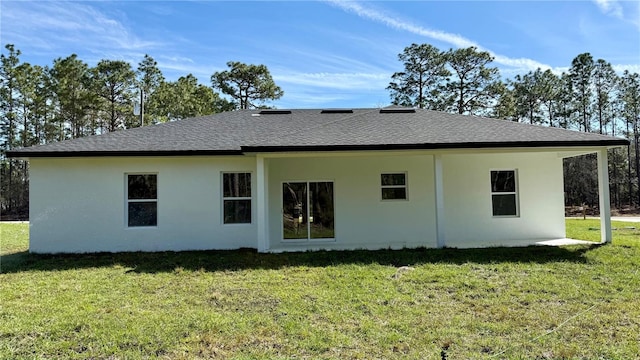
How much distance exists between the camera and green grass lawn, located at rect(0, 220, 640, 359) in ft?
14.3

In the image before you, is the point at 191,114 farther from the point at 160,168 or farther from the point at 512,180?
the point at 512,180

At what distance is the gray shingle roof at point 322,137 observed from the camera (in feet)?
32.1

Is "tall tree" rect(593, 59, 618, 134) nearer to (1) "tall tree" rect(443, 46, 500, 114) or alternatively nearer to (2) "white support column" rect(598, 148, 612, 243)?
(1) "tall tree" rect(443, 46, 500, 114)

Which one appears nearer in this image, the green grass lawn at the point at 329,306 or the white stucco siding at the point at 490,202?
the green grass lawn at the point at 329,306

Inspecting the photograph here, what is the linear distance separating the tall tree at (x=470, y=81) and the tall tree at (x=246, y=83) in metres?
14.6

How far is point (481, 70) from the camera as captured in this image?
32.6 meters

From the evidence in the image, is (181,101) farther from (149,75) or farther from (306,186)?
(306,186)

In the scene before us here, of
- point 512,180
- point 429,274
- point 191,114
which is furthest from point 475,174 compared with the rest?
point 191,114

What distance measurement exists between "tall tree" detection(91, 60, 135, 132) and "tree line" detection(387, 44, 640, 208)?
2162cm

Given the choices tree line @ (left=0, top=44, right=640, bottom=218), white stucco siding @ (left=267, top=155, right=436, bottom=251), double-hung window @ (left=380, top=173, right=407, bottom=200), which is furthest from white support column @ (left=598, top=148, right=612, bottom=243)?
tree line @ (left=0, top=44, right=640, bottom=218)

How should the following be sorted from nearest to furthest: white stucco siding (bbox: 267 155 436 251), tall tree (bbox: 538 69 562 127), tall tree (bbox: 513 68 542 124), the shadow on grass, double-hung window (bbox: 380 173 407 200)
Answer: the shadow on grass, white stucco siding (bbox: 267 155 436 251), double-hung window (bbox: 380 173 407 200), tall tree (bbox: 538 69 562 127), tall tree (bbox: 513 68 542 124)

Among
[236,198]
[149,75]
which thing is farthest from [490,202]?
[149,75]

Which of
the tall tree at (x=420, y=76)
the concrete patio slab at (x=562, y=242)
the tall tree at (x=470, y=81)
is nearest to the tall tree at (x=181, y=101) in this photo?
the tall tree at (x=420, y=76)

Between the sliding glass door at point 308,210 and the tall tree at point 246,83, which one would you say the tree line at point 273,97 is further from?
the sliding glass door at point 308,210
